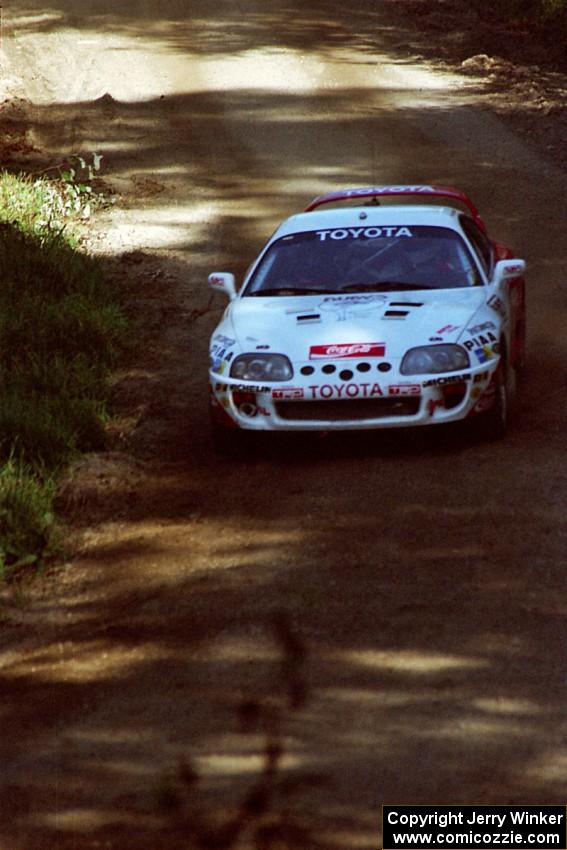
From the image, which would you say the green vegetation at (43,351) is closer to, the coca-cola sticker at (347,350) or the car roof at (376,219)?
the coca-cola sticker at (347,350)

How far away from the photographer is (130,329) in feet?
44.5

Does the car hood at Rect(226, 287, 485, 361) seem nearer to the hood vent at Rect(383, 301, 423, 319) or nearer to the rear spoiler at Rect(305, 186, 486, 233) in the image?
the hood vent at Rect(383, 301, 423, 319)

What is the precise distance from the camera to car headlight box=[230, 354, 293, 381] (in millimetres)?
9305

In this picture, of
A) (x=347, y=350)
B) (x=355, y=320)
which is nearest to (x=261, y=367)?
(x=347, y=350)

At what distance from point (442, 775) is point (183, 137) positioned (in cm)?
1789

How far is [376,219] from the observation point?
35.0 feet

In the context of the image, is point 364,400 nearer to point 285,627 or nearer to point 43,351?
point 285,627

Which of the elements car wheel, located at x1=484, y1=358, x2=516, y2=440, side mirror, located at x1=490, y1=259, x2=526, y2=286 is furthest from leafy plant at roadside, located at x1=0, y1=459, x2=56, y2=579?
side mirror, located at x1=490, y1=259, x2=526, y2=286

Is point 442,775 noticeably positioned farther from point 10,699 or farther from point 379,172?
point 379,172

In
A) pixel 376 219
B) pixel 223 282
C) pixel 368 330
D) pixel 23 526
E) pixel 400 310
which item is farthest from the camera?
pixel 376 219

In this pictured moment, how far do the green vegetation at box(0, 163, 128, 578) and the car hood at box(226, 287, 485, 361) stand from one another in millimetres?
1423

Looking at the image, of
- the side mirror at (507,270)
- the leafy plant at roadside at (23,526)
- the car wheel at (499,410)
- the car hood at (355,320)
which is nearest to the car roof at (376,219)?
the side mirror at (507,270)

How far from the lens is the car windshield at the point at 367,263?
400 inches

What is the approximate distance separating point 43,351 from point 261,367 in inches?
133
